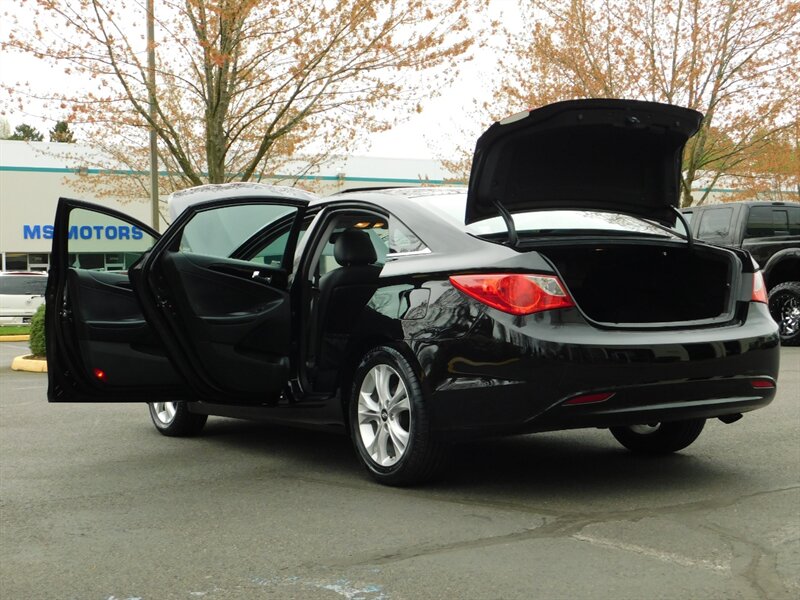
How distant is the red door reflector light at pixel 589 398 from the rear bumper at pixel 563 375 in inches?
0.7

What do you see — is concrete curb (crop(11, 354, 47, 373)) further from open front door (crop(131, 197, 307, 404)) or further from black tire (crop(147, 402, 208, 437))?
open front door (crop(131, 197, 307, 404))

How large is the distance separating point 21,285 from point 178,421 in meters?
21.2

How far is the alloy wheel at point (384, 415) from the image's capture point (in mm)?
5457

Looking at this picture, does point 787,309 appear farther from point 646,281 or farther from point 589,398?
point 589,398

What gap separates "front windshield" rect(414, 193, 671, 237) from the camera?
5488 mm

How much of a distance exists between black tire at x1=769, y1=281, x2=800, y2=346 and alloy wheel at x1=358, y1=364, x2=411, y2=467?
415 inches

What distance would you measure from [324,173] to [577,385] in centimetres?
4067

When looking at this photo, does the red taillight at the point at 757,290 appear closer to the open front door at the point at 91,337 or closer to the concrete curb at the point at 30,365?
the open front door at the point at 91,337

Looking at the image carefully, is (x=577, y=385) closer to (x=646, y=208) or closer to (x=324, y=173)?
(x=646, y=208)

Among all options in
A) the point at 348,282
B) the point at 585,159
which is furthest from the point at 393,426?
the point at 585,159

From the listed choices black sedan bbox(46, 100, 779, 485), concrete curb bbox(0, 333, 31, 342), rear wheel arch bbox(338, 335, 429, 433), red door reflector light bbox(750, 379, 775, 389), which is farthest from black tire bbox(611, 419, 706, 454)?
concrete curb bbox(0, 333, 31, 342)

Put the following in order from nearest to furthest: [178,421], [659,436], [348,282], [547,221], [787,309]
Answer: [547,221], [348,282], [659,436], [178,421], [787,309]

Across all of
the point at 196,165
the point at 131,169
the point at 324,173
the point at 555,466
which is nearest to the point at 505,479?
the point at 555,466

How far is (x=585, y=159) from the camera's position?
574cm
